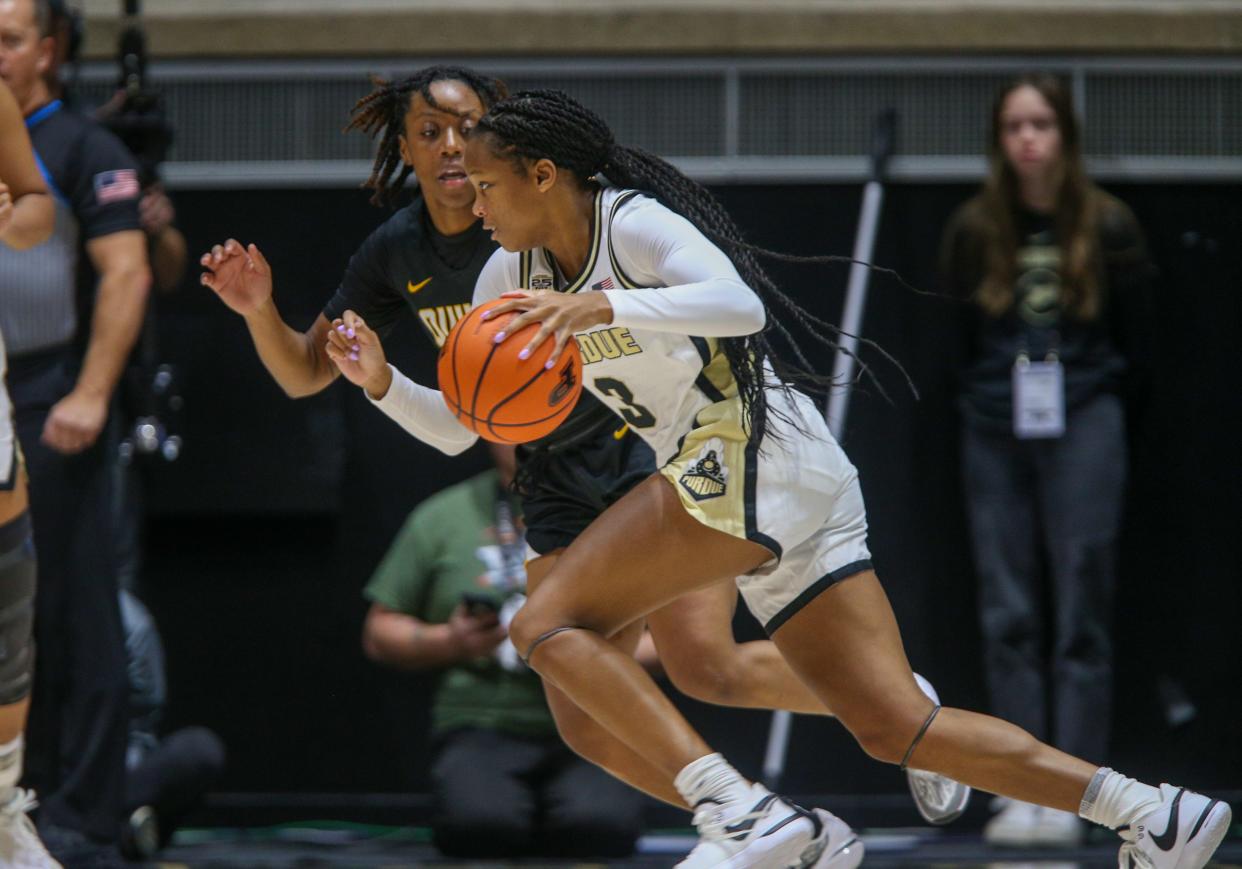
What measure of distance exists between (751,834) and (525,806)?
198 centimetres

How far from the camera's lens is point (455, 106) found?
141 inches

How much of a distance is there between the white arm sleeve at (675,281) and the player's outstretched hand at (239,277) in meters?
0.77

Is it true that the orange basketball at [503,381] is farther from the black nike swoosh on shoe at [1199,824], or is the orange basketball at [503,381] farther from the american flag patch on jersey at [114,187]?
the american flag patch on jersey at [114,187]

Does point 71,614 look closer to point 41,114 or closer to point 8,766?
point 8,766

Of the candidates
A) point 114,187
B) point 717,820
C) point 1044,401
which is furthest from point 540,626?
point 1044,401

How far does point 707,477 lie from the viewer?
3215 millimetres

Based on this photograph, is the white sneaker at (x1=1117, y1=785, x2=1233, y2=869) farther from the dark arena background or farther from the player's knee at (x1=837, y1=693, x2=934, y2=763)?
the dark arena background

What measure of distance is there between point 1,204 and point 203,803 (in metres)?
2.87

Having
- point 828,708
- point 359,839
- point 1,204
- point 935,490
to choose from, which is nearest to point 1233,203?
point 935,490

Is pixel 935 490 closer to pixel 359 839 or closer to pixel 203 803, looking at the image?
pixel 359 839

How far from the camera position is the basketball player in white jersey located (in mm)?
3135

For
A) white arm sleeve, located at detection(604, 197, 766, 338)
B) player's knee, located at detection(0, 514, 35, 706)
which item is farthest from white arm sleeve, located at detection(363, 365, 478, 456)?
player's knee, located at detection(0, 514, 35, 706)

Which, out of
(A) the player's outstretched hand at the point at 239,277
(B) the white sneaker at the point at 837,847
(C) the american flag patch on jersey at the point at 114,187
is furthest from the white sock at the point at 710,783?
(C) the american flag patch on jersey at the point at 114,187

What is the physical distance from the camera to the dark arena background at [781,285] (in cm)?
570
